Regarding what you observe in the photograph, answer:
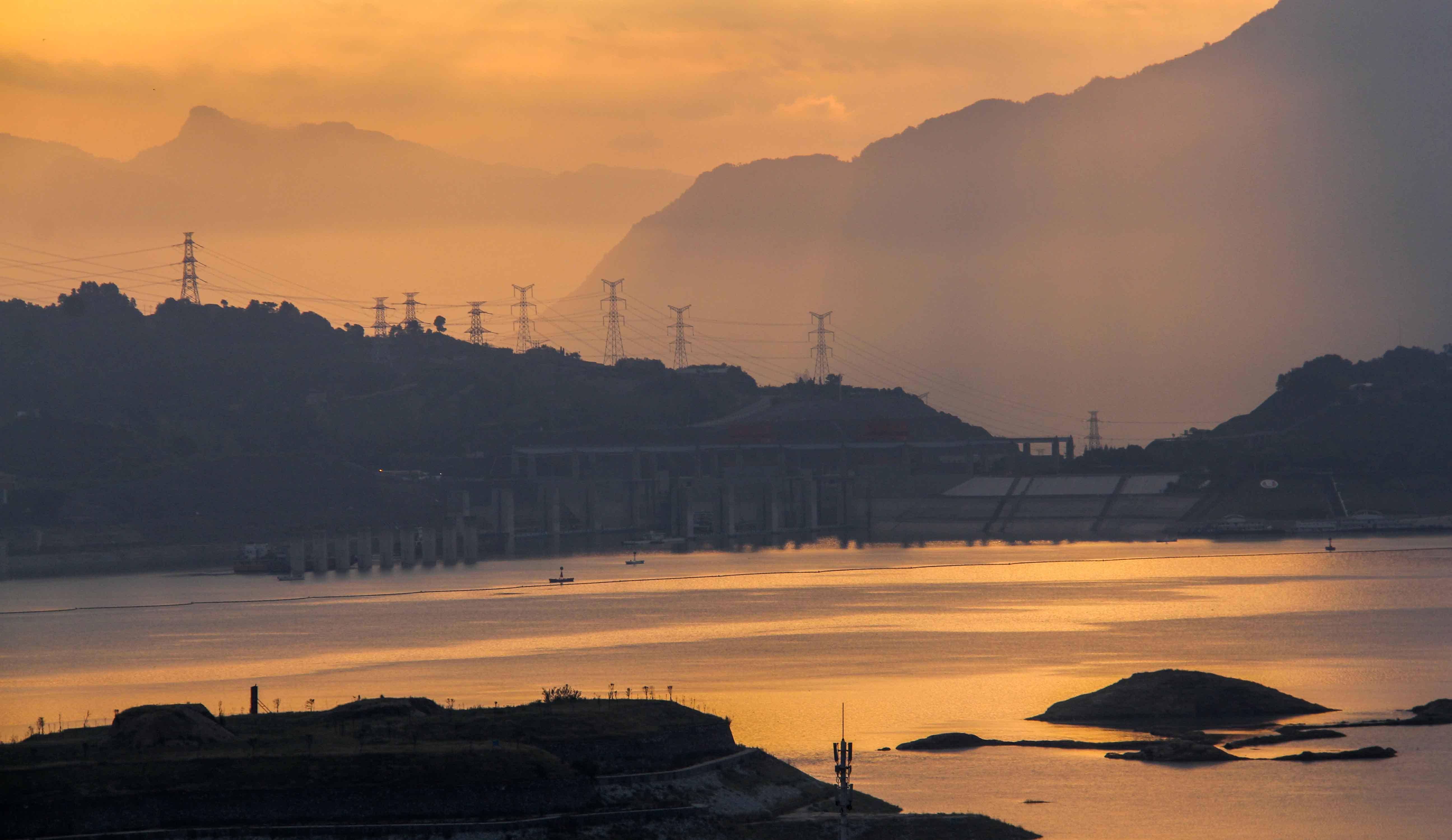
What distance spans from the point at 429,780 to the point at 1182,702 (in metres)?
33.5

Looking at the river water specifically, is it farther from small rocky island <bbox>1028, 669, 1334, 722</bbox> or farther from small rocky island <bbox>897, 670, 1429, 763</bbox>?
small rocky island <bbox>1028, 669, 1334, 722</bbox>

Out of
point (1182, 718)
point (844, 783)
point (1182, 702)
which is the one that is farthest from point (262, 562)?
point (844, 783)

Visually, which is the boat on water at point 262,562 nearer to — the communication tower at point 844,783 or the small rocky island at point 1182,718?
the small rocky island at point 1182,718

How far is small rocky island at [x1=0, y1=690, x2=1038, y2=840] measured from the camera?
38281 millimetres

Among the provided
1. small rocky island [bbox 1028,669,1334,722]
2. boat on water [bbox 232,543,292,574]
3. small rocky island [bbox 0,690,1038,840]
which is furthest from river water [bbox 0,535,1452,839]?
small rocky island [bbox 0,690,1038,840]

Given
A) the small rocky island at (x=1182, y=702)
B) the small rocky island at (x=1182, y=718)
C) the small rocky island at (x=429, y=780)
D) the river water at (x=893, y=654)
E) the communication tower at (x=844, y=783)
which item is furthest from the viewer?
the small rocky island at (x=1182, y=702)

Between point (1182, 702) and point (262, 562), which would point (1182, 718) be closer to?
point (1182, 702)

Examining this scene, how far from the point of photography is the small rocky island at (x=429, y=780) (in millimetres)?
38281

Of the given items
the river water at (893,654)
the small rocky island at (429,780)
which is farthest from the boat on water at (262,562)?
the small rocky island at (429,780)

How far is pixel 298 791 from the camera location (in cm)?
3872

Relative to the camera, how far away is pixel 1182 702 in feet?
209

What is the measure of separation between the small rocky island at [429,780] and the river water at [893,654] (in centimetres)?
636

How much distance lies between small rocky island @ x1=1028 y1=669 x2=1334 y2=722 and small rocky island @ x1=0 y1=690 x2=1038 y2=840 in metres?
18.9

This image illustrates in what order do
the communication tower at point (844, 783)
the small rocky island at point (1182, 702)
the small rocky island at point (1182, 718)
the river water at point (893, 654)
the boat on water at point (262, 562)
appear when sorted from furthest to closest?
the boat on water at point (262, 562) → the small rocky island at point (1182, 702) → the small rocky island at point (1182, 718) → the river water at point (893, 654) → the communication tower at point (844, 783)
